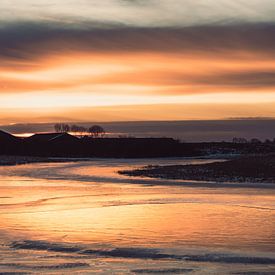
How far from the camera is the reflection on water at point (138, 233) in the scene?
11203 millimetres

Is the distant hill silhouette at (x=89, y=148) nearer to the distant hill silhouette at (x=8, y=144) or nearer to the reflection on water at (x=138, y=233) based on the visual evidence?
the distant hill silhouette at (x=8, y=144)

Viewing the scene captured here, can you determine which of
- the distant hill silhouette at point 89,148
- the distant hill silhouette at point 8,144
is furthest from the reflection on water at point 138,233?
the distant hill silhouette at point 8,144

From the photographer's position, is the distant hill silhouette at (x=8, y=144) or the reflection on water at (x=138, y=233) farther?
the distant hill silhouette at (x=8, y=144)

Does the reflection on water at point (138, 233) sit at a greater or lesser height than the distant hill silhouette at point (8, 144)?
lesser

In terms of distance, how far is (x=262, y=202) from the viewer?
21.2 meters

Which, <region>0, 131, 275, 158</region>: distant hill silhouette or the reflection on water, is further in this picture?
<region>0, 131, 275, 158</region>: distant hill silhouette

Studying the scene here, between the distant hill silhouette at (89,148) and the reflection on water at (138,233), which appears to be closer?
the reflection on water at (138,233)

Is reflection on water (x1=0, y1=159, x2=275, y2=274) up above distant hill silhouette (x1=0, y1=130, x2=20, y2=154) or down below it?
below

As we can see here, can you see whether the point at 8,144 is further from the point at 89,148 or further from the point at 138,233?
the point at 138,233

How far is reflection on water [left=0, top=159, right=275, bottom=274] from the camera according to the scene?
36.8 feet

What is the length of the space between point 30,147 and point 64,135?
35.3 ft

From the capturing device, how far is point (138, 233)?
47.8ft

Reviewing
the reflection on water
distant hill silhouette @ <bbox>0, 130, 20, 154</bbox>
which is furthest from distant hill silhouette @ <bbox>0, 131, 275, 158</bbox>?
the reflection on water

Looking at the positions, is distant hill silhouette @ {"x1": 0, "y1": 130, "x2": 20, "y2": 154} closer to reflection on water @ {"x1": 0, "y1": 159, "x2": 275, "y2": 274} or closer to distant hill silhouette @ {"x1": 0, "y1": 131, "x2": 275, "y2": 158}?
distant hill silhouette @ {"x1": 0, "y1": 131, "x2": 275, "y2": 158}
